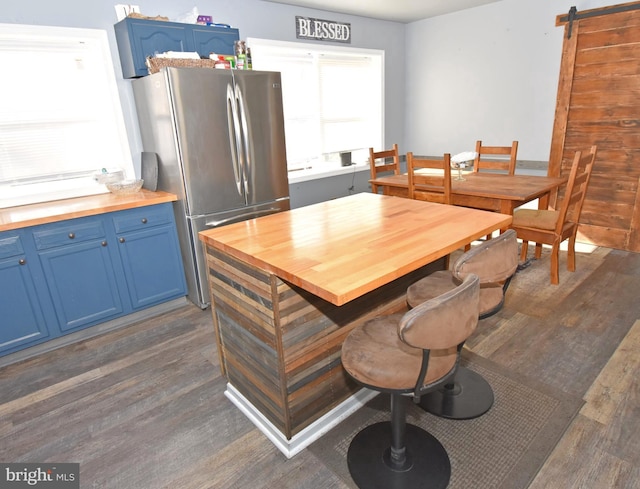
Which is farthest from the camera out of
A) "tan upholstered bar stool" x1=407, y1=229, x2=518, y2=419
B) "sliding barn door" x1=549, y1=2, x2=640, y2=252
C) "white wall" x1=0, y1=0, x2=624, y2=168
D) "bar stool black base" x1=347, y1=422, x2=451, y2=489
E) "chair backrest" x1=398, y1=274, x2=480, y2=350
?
"sliding barn door" x1=549, y1=2, x2=640, y2=252

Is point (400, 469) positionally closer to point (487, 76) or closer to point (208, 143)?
point (208, 143)

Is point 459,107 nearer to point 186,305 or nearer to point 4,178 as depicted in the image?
point 186,305

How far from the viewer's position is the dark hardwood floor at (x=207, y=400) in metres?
1.63

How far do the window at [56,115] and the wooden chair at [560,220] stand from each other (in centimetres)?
339

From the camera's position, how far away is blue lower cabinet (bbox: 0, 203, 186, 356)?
2.41 m

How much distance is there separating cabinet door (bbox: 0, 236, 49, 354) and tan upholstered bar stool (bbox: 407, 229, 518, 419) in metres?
2.35

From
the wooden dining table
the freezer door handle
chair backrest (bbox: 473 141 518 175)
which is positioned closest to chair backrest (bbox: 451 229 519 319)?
the wooden dining table

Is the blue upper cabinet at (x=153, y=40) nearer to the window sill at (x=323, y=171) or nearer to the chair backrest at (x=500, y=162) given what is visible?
the window sill at (x=323, y=171)

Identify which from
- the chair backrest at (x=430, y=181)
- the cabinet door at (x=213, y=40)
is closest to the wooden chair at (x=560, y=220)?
the chair backrest at (x=430, y=181)

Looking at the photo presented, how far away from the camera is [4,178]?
2.76 m

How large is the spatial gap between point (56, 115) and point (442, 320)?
10.4 ft

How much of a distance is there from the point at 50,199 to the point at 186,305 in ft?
4.22

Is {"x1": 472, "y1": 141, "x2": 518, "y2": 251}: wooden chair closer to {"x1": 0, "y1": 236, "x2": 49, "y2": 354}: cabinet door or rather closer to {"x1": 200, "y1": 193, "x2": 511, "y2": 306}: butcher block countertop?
{"x1": 200, "y1": 193, "x2": 511, "y2": 306}: butcher block countertop

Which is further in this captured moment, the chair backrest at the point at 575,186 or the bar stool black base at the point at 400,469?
the chair backrest at the point at 575,186
